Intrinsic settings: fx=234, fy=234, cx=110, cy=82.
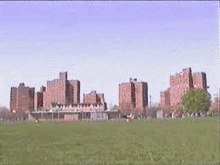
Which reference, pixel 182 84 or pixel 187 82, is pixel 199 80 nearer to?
pixel 187 82

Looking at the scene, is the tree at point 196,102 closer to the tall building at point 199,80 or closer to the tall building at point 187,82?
the tall building at point 187,82

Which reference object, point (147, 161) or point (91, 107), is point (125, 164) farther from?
point (91, 107)

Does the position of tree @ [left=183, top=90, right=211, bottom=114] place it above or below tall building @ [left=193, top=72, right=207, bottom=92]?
below

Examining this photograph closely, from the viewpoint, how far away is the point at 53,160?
9414 millimetres

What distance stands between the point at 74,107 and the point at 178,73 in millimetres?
99680

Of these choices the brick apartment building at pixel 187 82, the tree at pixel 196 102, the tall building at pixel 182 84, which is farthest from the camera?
the tall building at pixel 182 84

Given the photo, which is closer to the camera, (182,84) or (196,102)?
Result: (196,102)

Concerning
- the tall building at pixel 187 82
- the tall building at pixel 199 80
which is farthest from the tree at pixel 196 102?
the tall building at pixel 199 80

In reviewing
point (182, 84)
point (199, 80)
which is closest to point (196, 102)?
point (182, 84)

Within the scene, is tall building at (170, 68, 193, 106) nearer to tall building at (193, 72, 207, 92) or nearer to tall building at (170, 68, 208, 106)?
tall building at (170, 68, 208, 106)

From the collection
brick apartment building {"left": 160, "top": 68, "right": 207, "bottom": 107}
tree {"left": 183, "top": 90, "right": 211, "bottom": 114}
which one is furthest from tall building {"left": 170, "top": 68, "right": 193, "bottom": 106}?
tree {"left": 183, "top": 90, "right": 211, "bottom": 114}

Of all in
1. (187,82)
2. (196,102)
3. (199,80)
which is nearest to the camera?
(196,102)

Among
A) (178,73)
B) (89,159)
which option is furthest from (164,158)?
(178,73)

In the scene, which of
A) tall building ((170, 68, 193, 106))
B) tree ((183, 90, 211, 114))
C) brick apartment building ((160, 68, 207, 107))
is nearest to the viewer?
tree ((183, 90, 211, 114))
